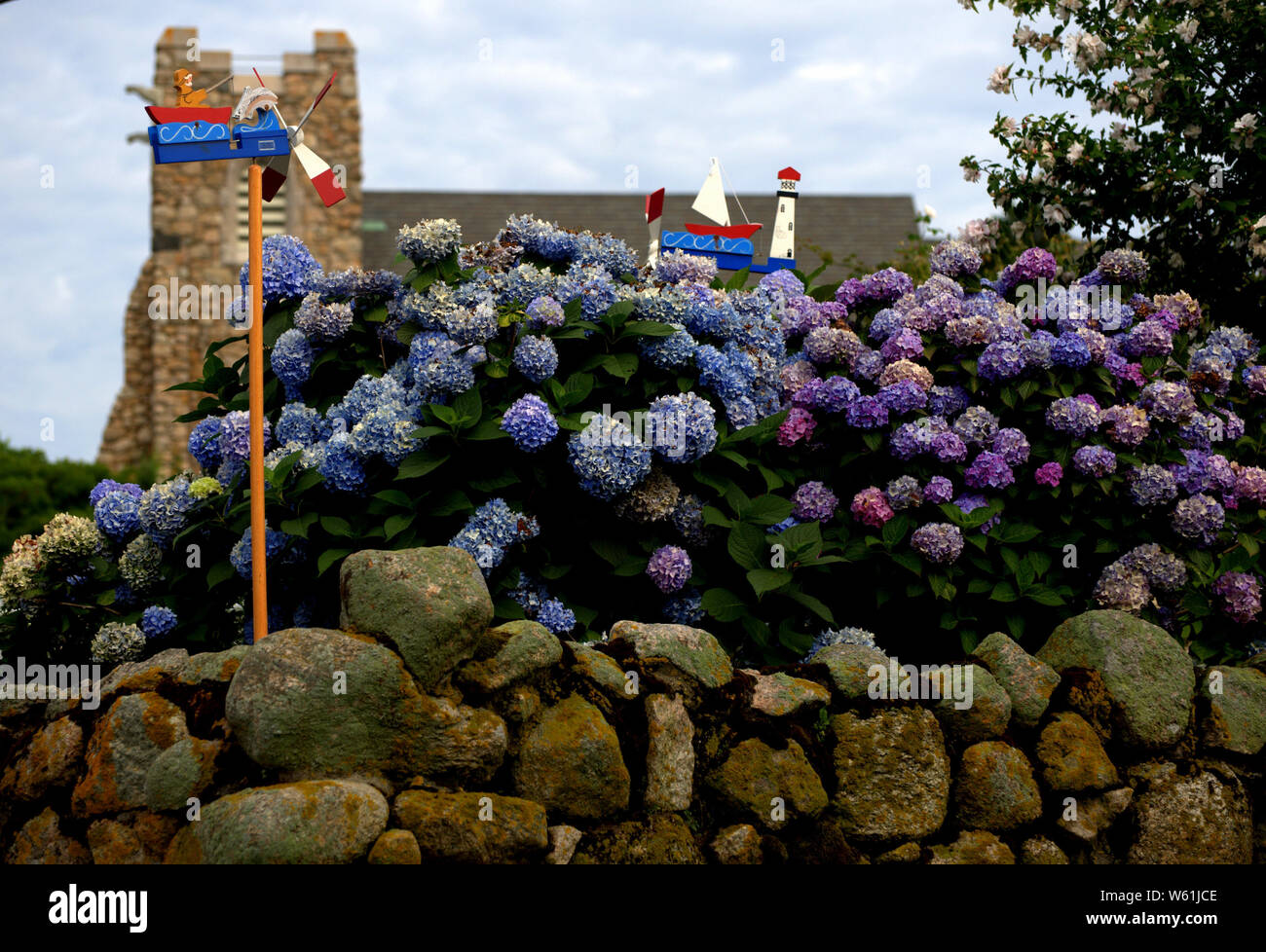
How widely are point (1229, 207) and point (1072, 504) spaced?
1743 millimetres

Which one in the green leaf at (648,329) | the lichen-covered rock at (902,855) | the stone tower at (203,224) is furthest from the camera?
the stone tower at (203,224)

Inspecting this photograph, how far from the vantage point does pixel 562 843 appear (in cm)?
285

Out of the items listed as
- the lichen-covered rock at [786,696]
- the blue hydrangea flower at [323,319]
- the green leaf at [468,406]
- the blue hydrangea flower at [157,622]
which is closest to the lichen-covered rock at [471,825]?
the lichen-covered rock at [786,696]

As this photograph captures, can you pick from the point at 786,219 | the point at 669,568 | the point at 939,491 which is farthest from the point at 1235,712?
the point at 786,219

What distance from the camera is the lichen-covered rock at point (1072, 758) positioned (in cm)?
335

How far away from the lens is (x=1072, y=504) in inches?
164

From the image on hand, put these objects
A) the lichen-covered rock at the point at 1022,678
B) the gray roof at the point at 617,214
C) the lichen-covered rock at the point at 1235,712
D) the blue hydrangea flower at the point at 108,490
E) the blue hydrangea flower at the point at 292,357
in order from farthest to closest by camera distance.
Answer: the gray roof at the point at 617,214, the blue hydrangea flower at the point at 108,490, the blue hydrangea flower at the point at 292,357, the lichen-covered rock at the point at 1235,712, the lichen-covered rock at the point at 1022,678

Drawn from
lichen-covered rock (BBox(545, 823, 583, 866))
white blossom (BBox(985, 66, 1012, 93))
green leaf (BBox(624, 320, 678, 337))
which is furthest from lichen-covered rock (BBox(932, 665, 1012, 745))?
white blossom (BBox(985, 66, 1012, 93))

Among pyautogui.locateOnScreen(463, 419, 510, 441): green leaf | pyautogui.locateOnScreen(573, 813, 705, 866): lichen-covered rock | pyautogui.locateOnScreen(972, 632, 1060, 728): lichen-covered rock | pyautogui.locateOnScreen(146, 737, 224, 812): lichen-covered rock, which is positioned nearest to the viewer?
pyautogui.locateOnScreen(146, 737, 224, 812): lichen-covered rock

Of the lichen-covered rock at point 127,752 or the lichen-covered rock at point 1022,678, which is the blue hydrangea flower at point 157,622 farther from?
the lichen-covered rock at point 1022,678

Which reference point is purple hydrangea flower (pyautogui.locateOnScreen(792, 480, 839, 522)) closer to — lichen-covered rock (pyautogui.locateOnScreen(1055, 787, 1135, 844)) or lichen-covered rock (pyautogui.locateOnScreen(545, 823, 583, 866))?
lichen-covered rock (pyautogui.locateOnScreen(1055, 787, 1135, 844))

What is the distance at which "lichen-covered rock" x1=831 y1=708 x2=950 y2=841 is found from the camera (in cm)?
320

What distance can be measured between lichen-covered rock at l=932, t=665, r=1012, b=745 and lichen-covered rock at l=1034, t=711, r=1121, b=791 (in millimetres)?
155

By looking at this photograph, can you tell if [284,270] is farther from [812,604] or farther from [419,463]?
[812,604]
